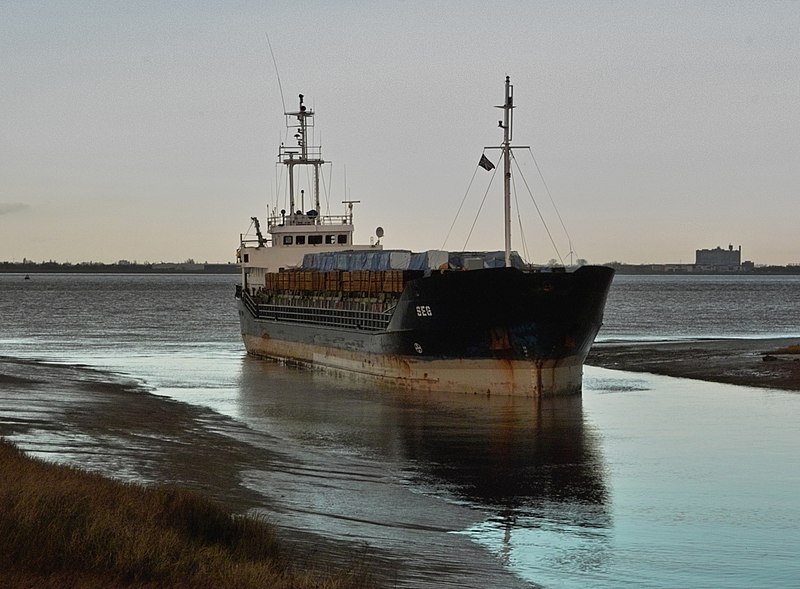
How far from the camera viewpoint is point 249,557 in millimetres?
11617

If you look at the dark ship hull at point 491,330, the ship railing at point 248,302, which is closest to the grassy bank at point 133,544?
the dark ship hull at point 491,330

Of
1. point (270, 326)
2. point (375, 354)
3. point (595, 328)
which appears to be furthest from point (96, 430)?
point (270, 326)

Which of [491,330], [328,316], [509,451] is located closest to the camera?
[509,451]

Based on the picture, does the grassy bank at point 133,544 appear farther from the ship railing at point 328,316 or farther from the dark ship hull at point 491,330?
the ship railing at point 328,316

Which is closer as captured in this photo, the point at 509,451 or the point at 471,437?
the point at 509,451

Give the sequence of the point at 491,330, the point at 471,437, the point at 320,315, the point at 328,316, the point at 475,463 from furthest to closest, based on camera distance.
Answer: the point at 320,315 → the point at 328,316 → the point at 491,330 → the point at 471,437 → the point at 475,463

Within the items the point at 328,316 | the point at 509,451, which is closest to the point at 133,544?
the point at 509,451

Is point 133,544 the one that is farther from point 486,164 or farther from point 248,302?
point 248,302

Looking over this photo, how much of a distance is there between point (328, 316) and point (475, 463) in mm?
19352

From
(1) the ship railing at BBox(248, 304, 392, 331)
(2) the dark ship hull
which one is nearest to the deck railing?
(1) the ship railing at BBox(248, 304, 392, 331)

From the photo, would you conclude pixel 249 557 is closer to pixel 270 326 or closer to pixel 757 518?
pixel 757 518

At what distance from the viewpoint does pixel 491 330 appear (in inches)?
1172

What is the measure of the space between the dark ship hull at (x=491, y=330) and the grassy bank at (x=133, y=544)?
17007 millimetres

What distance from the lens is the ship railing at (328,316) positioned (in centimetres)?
3469
